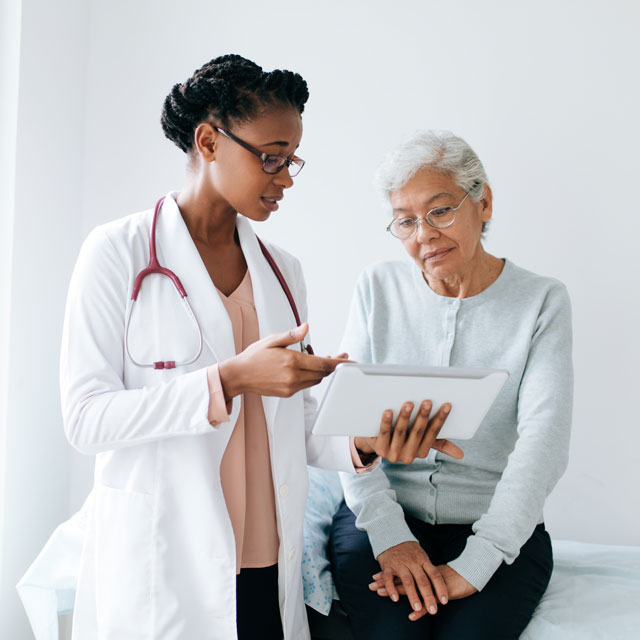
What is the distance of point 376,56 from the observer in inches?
85.1

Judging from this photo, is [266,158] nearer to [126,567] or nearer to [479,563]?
[126,567]

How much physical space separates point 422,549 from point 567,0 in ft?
5.45

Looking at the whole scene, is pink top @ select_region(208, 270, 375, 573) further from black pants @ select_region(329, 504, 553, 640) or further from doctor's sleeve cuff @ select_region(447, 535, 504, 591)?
doctor's sleeve cuff @ select_region(447, 535, 504, 591)

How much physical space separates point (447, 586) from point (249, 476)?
450 mm

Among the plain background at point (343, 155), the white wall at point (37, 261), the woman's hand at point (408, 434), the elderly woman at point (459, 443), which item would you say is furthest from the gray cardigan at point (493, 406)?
the white wall at point (37, 261)

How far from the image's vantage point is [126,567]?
43.9 inches

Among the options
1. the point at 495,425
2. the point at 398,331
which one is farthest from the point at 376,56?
the point at 495,425

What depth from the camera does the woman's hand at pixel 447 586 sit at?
129 centimetres

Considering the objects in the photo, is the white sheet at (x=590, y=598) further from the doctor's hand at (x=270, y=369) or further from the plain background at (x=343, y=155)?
the doctor's hand at (x=270, y=369)

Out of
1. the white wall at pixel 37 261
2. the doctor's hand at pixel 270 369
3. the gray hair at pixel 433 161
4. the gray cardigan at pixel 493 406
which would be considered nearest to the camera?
the doctor's hand at pixel 270 369

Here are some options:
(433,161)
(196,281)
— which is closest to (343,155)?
(433,161)

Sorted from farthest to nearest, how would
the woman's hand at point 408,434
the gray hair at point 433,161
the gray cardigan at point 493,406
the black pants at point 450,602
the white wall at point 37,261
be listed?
the white wall at point 37,261
the gray hair at point 433,161
the gray cardigan at point 493,406
the black pants at point 450,602
the woman's hand at point 408,434

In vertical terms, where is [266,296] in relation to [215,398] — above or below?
above

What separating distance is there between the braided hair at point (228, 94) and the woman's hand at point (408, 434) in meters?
0.62
